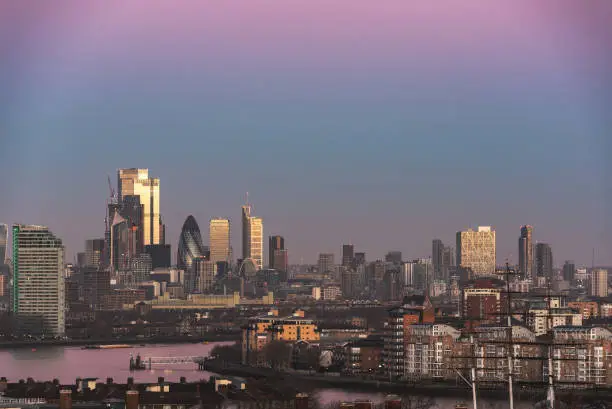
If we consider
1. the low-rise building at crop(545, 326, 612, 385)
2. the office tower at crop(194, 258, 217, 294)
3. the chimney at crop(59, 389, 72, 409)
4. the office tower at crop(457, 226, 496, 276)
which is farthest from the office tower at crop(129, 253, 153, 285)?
the chimney at crop(59, 389, 72, 409)

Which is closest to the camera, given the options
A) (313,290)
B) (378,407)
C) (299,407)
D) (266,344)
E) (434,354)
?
(299,407)

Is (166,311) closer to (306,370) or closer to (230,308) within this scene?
(230,308)

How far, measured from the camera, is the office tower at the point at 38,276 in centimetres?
10262

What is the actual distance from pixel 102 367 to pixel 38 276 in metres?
42.6

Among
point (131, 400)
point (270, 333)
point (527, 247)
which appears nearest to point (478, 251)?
point (527, 247)

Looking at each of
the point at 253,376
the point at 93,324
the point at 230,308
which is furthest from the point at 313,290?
the point at 253,376

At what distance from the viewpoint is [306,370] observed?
6094 centimetres

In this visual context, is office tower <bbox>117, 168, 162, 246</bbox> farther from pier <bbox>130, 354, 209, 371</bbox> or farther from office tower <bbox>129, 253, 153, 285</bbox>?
pier <bbox>130, 354, 209, 371</bbox>

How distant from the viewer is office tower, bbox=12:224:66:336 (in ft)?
337

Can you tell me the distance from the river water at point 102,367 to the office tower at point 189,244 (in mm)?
87404

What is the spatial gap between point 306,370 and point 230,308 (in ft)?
289

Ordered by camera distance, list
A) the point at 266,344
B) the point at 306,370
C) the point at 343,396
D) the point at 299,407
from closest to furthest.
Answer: the point at 299,407 → the point at 343,396 → the point at 306,370 → the point at 266,344

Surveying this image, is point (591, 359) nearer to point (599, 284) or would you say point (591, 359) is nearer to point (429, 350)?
point (429, 350)

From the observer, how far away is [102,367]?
208ft
